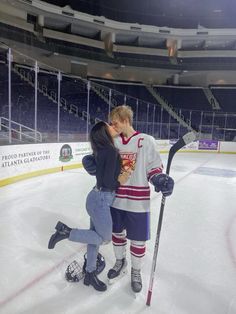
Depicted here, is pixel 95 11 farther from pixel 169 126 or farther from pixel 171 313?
pixel 171 313

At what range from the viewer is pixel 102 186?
1703mm

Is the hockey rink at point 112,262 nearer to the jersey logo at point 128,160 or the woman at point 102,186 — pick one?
the woman at point 102,186

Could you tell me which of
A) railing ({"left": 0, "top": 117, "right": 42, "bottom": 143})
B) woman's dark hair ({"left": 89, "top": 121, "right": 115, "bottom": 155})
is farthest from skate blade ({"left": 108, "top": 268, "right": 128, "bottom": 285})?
railing ({"left": 0, "top": 117, "right": 42, "bottom": 143})

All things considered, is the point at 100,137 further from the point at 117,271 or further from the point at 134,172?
the point at 117,271

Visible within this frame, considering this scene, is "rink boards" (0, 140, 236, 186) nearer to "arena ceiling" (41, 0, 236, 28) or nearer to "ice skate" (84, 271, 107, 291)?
"ice skate" (84, 271, 107, 291)

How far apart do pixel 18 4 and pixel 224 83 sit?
14.8 m

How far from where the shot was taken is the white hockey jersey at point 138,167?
175 centimetres

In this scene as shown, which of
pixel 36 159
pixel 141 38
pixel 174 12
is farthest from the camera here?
pixel 174 12

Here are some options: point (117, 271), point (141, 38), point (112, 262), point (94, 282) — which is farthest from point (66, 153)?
point (141, 38)

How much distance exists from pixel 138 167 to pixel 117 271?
81cm

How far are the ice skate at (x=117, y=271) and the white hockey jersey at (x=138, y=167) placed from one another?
1.69 feet

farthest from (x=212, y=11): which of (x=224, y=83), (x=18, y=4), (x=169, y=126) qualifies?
(x=18, y=4)

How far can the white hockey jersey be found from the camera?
1.75m

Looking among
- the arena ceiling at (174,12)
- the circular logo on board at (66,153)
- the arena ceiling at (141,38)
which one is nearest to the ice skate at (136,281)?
the circular logo on board at (66,153)
